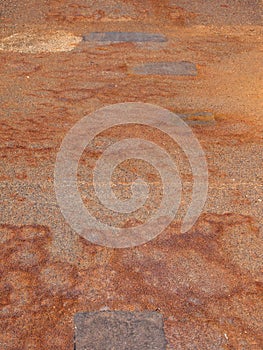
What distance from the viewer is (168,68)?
7.45 metres

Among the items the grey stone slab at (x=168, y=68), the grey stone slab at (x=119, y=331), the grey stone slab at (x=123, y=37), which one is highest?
the grey stone slab at (x=119, y=331)

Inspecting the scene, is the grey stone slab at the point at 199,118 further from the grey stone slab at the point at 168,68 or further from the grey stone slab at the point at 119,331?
the grey stone slab at the point at 119,331

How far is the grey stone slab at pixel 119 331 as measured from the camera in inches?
120

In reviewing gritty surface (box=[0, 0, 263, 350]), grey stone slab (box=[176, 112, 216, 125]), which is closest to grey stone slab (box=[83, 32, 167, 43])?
gritty surface (box=[0, 0, 263, 350])

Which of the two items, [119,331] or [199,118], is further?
[199,118]

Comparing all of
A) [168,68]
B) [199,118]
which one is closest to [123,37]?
[168,68]

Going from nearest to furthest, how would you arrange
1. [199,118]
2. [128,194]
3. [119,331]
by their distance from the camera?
[119,331]
[128,194]
[199,118]

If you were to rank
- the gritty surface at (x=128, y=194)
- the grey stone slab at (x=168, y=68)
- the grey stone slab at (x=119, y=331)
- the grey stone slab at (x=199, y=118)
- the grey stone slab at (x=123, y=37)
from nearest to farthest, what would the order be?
the grey stone slab at (x=119, y=331) → the gritty surface at (x=128, y=194) → the grey stone slab at (x=199, y=118) → the grey stone slab at (x=168, y=68) → the grey stone slab at (x=123, y=37)

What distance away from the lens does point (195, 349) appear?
3027 millimetres

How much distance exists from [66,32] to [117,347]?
6.91 m

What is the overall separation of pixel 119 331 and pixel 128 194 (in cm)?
149

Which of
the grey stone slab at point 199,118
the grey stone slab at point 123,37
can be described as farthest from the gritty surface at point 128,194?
the grey stone slab at point 123,37

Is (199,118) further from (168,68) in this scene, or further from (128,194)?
(128,194)

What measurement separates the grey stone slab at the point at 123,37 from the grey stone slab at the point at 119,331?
19.8 ft
